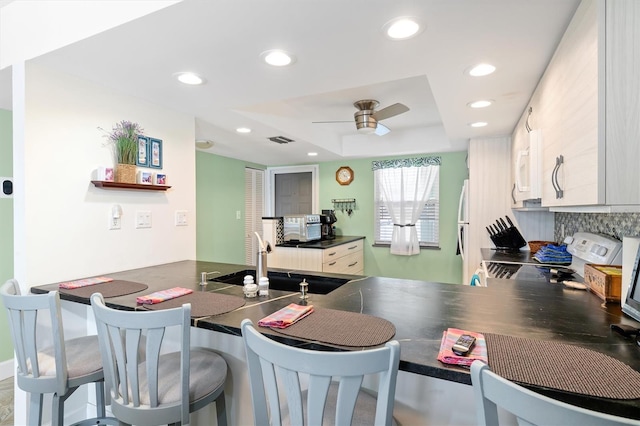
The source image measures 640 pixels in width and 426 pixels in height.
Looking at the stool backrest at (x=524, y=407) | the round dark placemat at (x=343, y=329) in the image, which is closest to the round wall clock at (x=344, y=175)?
the round dark placemat at (x=343, y=329)

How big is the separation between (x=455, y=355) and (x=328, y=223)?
143 inches

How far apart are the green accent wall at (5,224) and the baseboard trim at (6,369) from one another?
1.2 inches

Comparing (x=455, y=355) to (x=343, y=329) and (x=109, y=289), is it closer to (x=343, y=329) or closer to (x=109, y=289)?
(x=343, y=329)

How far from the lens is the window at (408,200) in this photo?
14.0 feet

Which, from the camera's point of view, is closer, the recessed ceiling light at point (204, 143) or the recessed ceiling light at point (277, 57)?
the recessed ceiling light at point (277, 57)

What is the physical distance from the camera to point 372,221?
15.3 ft

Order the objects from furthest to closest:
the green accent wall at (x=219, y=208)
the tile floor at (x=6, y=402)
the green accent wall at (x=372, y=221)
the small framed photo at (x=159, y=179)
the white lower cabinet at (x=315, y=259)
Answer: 1. the green accent wall at (x=372, y=221)
2. the green accent wall at (x=219, y=208)
3. the white lower cabinet at (x=315, y=259)
4. the small framed photo at (x=159, y=179)
5. the tile floor at (x=6, y=402)

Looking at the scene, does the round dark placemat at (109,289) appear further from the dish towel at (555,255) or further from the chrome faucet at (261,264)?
the dish towel at (555,255)

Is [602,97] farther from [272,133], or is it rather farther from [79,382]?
[272,133]

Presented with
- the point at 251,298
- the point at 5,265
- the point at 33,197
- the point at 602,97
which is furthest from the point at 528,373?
the point at 5,265

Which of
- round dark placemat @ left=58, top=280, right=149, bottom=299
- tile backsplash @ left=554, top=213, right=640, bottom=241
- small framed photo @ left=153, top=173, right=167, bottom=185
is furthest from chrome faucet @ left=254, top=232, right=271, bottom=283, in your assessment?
tile backsplash @ left=554, top=213, right=640, bottom=241

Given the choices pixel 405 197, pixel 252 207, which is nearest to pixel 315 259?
pixel 405 197

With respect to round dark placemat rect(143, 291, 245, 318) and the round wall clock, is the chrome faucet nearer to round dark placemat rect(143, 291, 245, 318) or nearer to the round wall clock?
round dark placemat rect(143, 291, 245, 318)

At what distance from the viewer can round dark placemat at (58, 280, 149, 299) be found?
155cm
